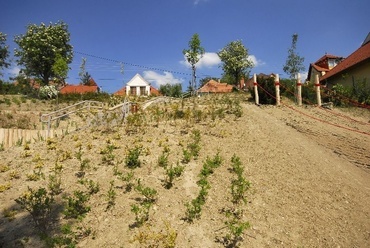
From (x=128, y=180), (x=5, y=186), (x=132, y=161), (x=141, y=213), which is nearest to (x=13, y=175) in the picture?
(x=5, y=186)

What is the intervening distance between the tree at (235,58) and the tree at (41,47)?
2504 cm

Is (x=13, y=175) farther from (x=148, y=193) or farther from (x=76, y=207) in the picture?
(x=148, y=193)

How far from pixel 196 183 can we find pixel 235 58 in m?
46.7

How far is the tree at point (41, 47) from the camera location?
40.1m

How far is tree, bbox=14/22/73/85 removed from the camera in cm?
4009

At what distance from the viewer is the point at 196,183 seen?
7.88 m

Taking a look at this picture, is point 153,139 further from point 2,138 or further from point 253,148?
point 2,138

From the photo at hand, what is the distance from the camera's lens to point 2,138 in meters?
13.8

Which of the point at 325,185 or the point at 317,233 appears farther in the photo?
the point at 325,185

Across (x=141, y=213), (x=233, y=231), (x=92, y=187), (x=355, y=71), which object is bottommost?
(x=233, y=231)

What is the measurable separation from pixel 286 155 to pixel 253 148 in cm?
104

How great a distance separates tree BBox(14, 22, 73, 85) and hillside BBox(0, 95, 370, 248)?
32.6 m

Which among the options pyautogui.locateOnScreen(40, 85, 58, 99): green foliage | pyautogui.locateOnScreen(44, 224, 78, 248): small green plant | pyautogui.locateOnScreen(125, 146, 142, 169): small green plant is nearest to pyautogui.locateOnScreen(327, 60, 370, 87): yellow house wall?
pyautogui.locateOnScreen(125, 146, 142, 169): small green plant

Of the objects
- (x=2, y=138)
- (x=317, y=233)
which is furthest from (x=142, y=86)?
(x=317, y=233)
